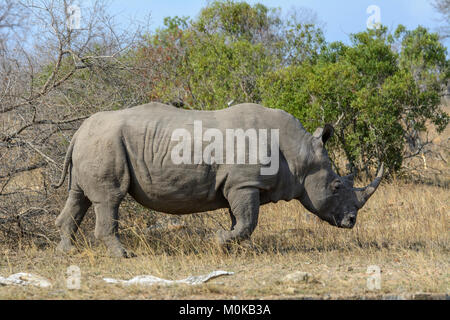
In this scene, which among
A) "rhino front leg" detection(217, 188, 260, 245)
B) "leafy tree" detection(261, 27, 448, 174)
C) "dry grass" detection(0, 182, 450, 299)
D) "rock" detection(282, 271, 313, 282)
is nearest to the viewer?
"dry grass" detection(0, 182, 450, 299)

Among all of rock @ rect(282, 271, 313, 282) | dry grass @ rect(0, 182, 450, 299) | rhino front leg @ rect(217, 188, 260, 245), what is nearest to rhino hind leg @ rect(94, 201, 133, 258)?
dry grass @ rect(0, 182, 450, 299)

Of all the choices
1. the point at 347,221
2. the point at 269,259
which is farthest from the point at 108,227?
the point at 347,221

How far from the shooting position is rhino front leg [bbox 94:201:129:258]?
7.16 m

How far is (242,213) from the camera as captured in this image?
7.15 m

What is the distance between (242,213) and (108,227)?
4.92 feet

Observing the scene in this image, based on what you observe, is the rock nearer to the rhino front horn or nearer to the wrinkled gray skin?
the wrinkled gray skin

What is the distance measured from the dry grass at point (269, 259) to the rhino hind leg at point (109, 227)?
0.57 ft

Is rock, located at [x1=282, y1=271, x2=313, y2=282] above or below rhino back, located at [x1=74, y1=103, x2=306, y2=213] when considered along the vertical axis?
below

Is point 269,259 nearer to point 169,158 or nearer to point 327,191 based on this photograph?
point 327,191

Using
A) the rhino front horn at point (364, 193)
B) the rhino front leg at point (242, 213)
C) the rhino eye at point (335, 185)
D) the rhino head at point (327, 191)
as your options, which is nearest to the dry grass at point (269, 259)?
the rhino front leg at point (242, 213)

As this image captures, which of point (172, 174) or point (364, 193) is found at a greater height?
point (172, 174)

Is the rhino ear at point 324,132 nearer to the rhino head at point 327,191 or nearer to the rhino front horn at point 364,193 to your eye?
the rhino head at point 327,191

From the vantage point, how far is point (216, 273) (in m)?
6.12

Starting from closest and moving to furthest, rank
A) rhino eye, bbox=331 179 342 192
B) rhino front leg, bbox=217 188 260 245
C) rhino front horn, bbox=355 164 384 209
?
rhino front leg, bbox=217 188 260 245 < rhino eye, bbox=331 179 342 192 < rhino front horn, bbox=355 164 384 209
